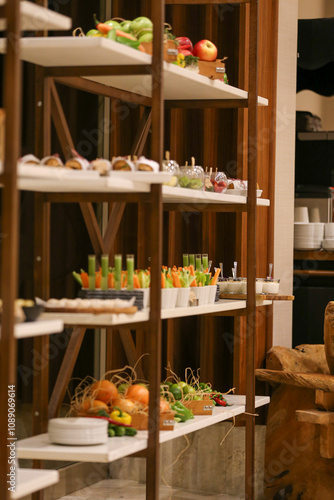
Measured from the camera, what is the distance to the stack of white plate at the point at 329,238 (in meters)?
5.83

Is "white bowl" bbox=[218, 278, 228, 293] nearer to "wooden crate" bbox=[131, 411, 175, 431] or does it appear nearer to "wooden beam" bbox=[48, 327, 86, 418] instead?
"wooden crate" bbox=[131, 411, 175, 431]

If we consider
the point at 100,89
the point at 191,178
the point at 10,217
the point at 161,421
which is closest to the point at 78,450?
the point at 161,421

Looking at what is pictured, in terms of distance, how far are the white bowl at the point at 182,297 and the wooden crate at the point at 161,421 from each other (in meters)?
0.46

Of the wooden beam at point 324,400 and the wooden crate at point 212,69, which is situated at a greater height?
the wooden crate at point 212,69

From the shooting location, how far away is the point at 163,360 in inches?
203

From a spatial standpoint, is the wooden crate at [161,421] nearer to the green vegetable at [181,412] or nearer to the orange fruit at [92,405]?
the orange fruit at [92,405]

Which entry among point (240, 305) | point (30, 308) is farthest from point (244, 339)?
point (30, 308)

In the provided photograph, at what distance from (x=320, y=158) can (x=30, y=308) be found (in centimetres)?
378

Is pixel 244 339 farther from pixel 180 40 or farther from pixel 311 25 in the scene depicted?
pixel 311 25

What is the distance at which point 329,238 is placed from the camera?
19.3ft

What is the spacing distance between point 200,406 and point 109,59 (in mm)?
1649

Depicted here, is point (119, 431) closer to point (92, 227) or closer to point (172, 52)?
point (92, 227)

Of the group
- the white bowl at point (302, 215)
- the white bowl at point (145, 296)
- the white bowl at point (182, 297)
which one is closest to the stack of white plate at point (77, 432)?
the white bowl at point (145, 296)

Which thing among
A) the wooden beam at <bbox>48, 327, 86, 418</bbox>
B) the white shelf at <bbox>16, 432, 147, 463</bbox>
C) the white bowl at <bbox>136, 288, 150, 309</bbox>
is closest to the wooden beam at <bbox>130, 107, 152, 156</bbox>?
the white bowl at <bbox>136, 288, 150, 309</bbox>
